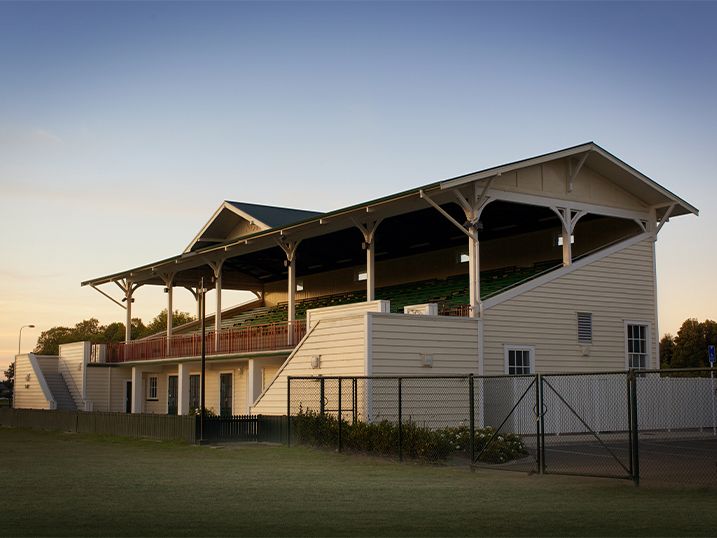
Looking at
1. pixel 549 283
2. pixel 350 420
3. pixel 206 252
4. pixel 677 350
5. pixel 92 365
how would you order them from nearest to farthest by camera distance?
pixel 350 420 < pixel 549 283 < pixel 206 252 < pixel 92 365 < pixel 677 350

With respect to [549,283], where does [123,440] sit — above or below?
below

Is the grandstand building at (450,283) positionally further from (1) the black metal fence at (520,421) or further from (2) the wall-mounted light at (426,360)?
(1) the black metal fence at (520,421)

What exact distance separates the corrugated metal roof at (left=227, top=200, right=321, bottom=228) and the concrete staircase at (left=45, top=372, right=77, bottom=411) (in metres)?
14.1

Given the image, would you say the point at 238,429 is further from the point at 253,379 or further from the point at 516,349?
the point at 516,349

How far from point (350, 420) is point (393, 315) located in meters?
2.99

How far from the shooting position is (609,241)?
32781 mm

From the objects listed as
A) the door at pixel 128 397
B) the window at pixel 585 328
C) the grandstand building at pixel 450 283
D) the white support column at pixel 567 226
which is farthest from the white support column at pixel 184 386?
the white support column at pixel 567 226

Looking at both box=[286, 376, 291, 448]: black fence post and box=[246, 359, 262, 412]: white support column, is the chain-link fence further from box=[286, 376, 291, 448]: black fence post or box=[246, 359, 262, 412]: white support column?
box=[246, 359, 262, 412]: white support column

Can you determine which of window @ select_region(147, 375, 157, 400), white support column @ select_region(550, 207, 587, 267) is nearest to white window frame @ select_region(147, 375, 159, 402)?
window @ select_region(147, 375, 157, 400)

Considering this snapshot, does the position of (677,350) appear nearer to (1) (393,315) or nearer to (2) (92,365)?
(2) (92,365)

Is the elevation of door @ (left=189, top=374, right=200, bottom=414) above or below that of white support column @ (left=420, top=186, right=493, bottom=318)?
below

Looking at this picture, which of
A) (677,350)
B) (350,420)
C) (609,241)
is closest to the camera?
(350,420)

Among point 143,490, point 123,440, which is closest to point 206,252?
point 123,440

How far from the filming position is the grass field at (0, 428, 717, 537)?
1116cm
